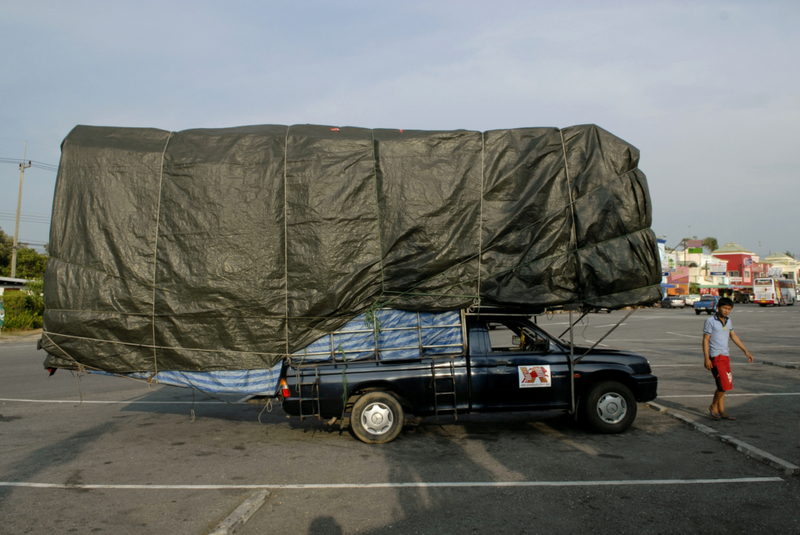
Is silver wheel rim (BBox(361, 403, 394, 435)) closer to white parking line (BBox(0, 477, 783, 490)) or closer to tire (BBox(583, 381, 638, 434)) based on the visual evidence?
white parking line (BBox(0, 477, 783, 490))

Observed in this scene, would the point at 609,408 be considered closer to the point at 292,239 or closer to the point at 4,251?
the point at 292,239

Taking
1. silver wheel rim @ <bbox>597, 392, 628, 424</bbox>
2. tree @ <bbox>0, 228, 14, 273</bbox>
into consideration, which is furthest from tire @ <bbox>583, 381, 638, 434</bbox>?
tree @ <bbox>0, 228, 14, 273</bbox>

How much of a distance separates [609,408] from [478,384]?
174 centimetres

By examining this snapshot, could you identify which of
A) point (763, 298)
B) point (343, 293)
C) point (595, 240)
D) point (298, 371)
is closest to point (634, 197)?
point (595, 240)

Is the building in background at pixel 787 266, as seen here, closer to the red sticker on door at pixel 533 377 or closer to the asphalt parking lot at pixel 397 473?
the asphalt parking lot at pixel 397 473

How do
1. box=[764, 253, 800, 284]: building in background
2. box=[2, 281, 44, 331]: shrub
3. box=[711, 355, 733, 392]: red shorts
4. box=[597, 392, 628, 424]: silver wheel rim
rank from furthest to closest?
box=[764, 253, 800, 284]: building in background, box=[2, 281, 44, 331]: shrub, box=[711, 355, 733, 392]: red shorts, box=[597, 392, 628, 424]: silver wheel rim

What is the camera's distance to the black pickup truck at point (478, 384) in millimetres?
6664

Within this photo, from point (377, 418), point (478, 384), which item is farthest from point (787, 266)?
point (377, 418)

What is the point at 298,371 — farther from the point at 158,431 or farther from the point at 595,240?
the point at 595,240

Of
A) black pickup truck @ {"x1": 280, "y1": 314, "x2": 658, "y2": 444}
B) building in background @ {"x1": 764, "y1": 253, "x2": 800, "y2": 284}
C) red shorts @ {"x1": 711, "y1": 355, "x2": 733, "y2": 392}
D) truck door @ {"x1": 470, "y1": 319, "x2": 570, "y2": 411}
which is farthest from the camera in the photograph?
building in background @ {"x1": 764, "y1": 253, "x2": 800, "y2": 284}

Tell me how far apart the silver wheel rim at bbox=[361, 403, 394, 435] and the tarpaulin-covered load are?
1.16 metres

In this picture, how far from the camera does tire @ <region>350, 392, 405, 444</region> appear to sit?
6.68m

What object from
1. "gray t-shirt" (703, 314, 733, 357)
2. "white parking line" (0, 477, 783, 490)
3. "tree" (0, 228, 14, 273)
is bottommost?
"white parking line" (0, 477, 783, 490)

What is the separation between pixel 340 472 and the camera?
5.62 m
